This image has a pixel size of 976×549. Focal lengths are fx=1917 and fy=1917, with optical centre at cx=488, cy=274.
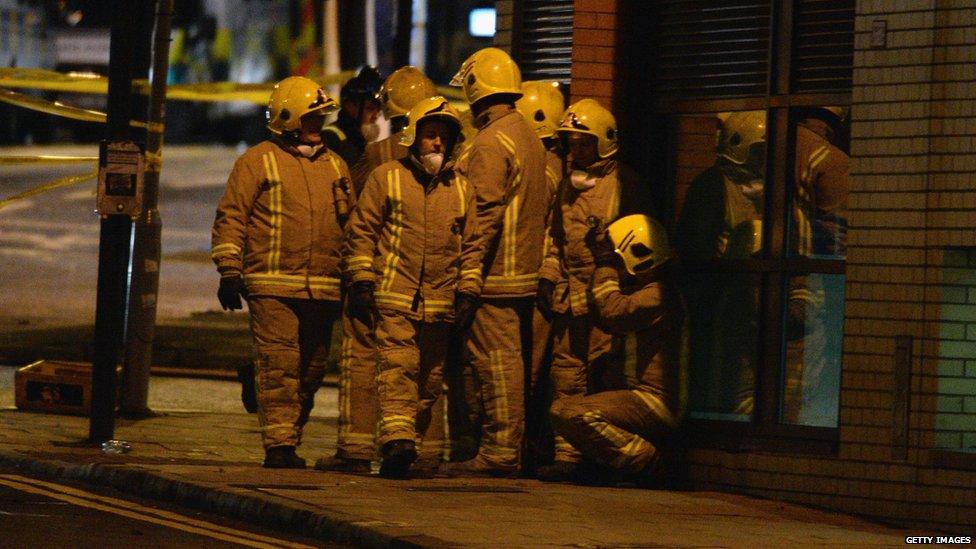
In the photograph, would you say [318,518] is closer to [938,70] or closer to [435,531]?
[435,531]

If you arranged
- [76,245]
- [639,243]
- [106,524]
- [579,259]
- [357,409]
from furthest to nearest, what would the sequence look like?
[76,245] < [579,259] < [357,409] < [639,243] < [106,524]

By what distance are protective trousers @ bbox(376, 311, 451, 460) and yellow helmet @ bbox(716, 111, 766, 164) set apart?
72.1 inches

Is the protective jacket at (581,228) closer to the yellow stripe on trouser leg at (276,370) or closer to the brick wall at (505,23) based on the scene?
the yellow stripe on trouser leg at (276,370)

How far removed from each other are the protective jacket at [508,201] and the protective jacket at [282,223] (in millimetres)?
817

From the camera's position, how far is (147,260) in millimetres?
13172

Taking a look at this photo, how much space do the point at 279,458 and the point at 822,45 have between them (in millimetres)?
3624

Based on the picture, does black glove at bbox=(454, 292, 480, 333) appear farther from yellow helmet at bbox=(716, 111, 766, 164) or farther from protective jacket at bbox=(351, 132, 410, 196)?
yellow helmet at bbox=(716, 111, 766, 164)

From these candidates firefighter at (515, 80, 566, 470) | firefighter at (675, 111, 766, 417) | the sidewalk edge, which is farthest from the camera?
firefighter at (515, 80, 566, 470)

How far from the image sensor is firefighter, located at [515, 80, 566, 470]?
1064 centimetres

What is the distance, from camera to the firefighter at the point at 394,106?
11.2m

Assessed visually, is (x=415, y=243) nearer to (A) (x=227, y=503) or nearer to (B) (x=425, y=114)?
(B) (x=425, y=114)

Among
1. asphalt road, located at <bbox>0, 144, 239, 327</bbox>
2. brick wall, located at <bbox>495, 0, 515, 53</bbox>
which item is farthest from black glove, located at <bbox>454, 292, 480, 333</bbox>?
asphalt road, located at <bbox>0, 144, 239, 327</bbox>

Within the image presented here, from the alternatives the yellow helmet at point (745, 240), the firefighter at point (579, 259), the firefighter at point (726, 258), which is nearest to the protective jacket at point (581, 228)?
the firefighter at point (579, 259)

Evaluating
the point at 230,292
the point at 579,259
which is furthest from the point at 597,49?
the point at 230,292
